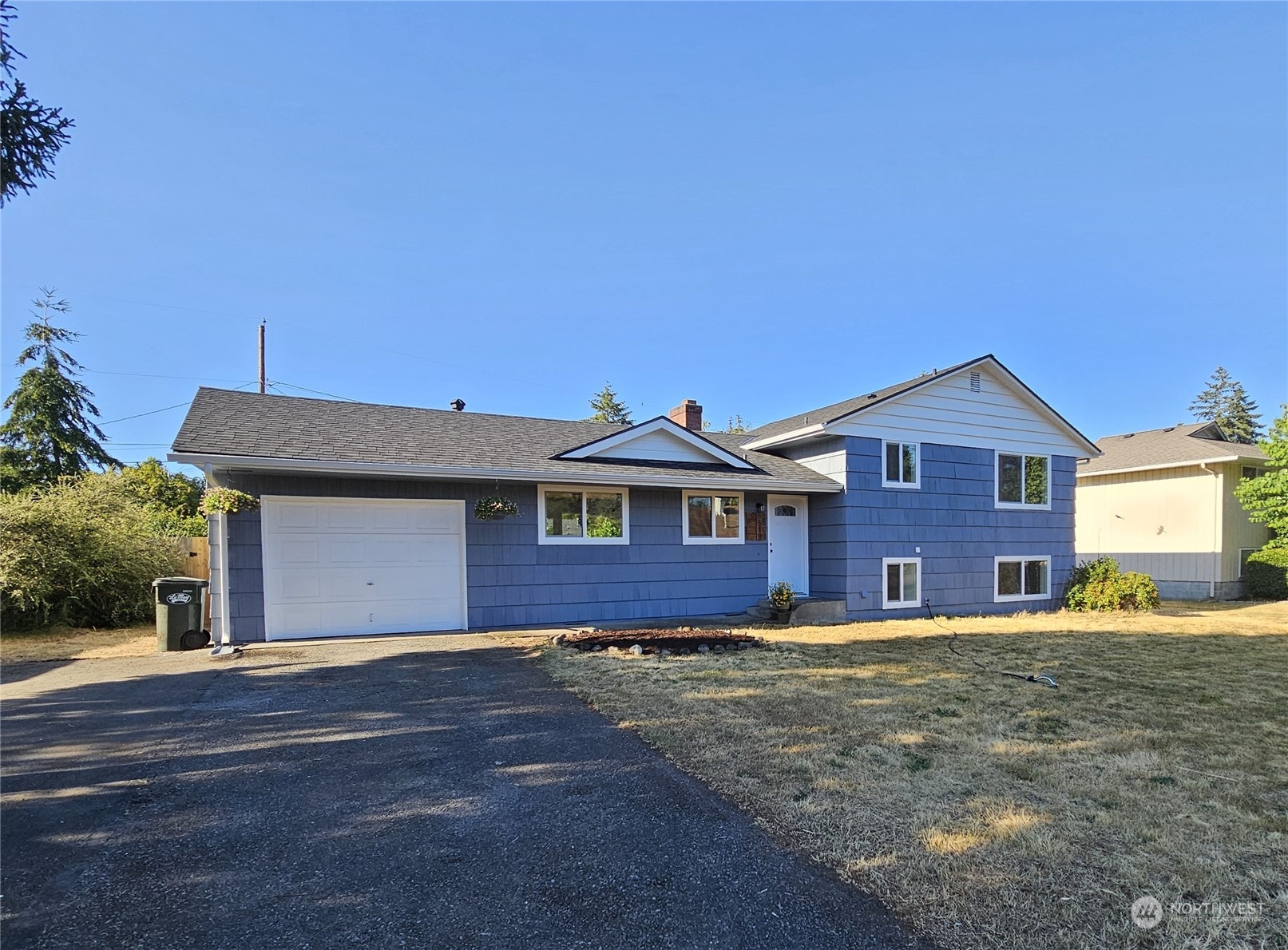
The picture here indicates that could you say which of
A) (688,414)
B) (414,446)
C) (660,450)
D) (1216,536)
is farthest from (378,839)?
(1216,536)

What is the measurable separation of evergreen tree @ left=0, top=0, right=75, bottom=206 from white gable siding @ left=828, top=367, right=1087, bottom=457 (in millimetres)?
11755

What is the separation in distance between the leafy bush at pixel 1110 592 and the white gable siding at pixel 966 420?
9.68 ft

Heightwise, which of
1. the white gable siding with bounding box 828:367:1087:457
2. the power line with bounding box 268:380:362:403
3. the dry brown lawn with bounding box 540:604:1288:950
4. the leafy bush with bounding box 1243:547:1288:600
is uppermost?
the power line with bounding box 268:380:362:403

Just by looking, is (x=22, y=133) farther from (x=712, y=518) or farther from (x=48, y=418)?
(x=48, y=418)

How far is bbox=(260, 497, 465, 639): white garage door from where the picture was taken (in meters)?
9.48

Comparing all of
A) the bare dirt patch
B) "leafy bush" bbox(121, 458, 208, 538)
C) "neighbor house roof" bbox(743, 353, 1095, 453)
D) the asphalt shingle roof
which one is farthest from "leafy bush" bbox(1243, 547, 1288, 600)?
"leafy bush" bbox(121, 458, 208, 538)

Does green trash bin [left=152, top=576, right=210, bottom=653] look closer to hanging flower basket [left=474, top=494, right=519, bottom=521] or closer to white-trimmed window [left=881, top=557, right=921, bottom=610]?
hanging flower basket [left=474, top=494, right=519, bottom=521]

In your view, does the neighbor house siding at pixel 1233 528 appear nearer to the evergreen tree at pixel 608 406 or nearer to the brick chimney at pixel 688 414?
the brick chimney at pixel 688 414

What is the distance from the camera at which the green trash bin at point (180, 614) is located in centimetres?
891

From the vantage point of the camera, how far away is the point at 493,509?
1030cm

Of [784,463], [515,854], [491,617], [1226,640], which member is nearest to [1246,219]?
[1226,640]

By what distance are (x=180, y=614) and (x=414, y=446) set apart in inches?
159

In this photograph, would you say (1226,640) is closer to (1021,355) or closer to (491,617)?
(491,617)

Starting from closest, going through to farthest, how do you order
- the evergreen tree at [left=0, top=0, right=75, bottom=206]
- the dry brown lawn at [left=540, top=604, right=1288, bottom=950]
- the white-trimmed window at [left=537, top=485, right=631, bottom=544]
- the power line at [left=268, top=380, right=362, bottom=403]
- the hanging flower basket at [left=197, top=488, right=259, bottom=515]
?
the dry brown lawn at [left=540, top=604, right=1288, bottom=950], the evergreen tree at [left=0, top=0, right=75, bottom=206], the hanging flower basket at [left=197, top=488, right=259, bottom=515], the white-trimmed window at [left=537, top=485, right=631, bottom=544], the power line at [left=268, top=380, right=362, bottom=403]
